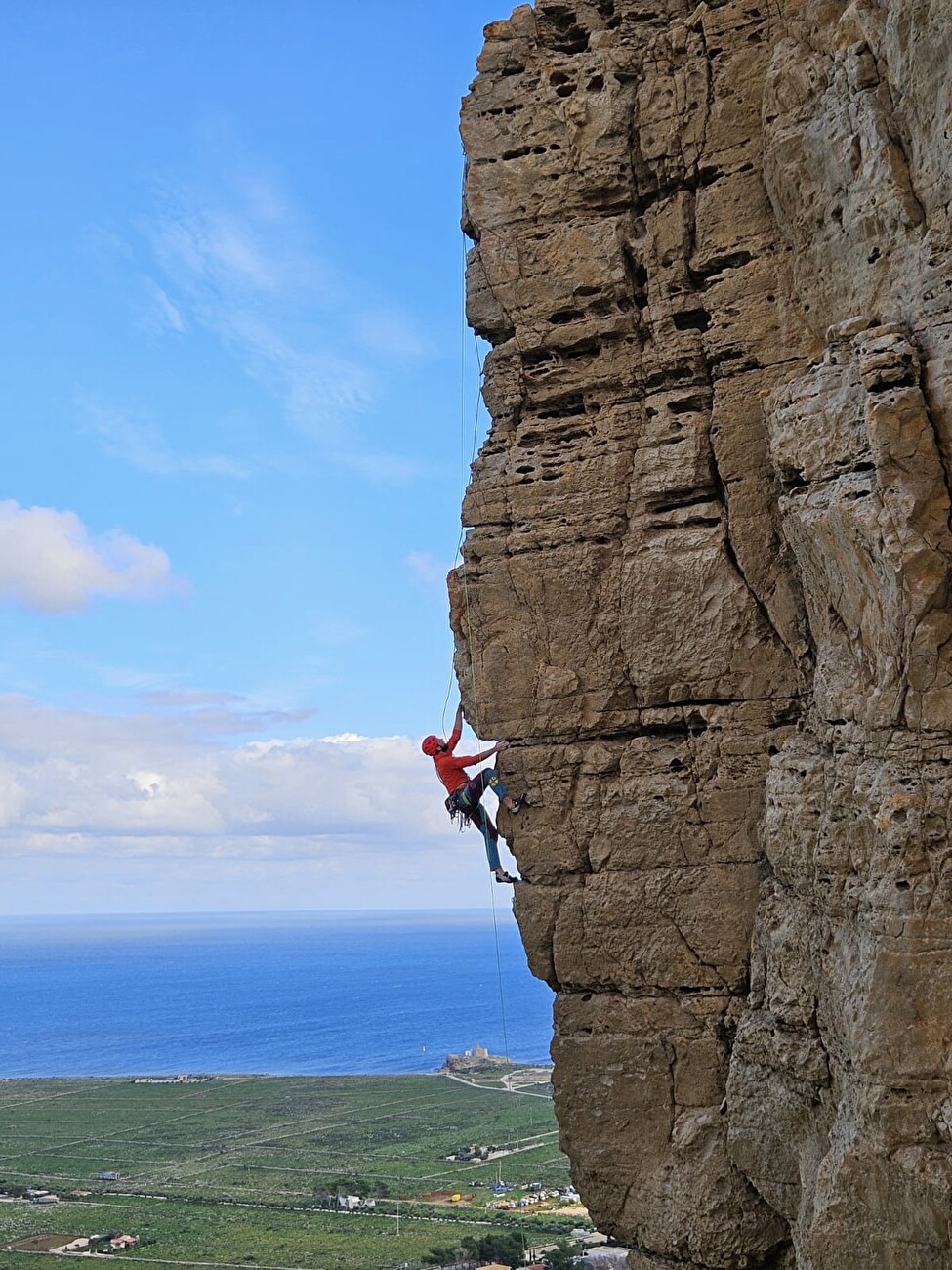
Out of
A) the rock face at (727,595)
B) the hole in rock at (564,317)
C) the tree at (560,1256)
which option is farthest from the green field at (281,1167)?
the hole in rock at (564,317)

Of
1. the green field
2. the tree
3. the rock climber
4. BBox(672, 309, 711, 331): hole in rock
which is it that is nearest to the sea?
the green field

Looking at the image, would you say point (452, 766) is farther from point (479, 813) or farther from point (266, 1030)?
point (266, 1030)

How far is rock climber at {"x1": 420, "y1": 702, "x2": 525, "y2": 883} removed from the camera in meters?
10.6

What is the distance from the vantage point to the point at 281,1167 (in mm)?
47125

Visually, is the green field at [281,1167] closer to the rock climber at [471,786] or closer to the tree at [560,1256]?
the tree at [560,1256]

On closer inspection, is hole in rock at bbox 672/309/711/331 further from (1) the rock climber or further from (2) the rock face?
(1) the rock climber

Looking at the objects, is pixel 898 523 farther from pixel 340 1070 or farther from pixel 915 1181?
pixel 340 1070

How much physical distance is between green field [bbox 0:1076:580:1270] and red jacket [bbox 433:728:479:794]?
25758 mm

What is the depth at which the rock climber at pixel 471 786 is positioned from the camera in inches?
418

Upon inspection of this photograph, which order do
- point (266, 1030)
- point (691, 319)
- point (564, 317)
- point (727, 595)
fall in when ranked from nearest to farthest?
point (727, 595), point (691, 319), point (564, 317), point (266, 1030)

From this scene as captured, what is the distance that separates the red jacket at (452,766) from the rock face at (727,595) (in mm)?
683

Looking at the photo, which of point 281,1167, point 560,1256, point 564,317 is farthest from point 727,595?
point 281,1167

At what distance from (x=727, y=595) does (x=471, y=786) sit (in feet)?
9.70

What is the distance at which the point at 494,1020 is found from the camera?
476ft
